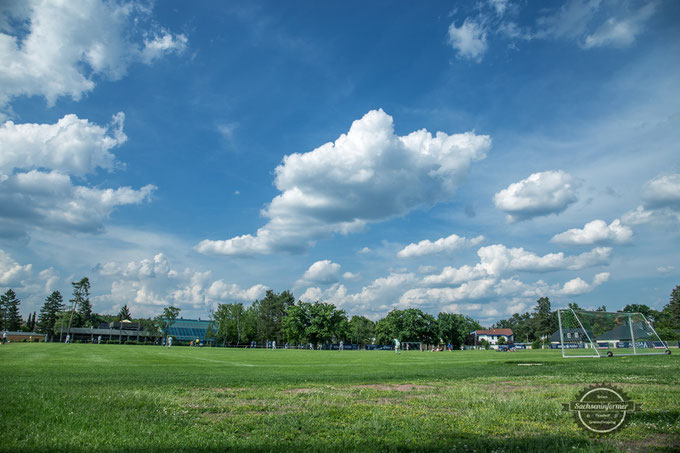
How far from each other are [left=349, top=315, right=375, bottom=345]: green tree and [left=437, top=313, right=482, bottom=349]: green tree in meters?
43.4

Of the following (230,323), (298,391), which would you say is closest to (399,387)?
(298,391)

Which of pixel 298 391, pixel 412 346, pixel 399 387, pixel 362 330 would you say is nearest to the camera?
pixel 298 391

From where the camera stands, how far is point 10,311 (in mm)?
146875

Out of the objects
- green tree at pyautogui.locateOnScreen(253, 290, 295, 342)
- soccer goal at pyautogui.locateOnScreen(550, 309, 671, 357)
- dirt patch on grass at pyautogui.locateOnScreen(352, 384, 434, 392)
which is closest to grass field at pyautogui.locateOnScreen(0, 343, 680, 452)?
dirt patch on grass at pyautogui.locateOnScreen(352, 384, 434, 392)

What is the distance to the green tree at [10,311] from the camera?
141 metres

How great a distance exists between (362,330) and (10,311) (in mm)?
141724

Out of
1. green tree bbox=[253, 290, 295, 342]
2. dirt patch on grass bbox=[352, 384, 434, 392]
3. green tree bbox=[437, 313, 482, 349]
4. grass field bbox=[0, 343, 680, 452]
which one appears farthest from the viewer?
green tree bbox=[253, 290, 295, 342]

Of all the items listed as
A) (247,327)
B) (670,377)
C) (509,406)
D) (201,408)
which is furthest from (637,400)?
(247,327)

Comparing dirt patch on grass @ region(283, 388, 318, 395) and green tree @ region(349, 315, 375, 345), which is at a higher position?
dirt patch on grass @ region(283, 388, 318, 395)

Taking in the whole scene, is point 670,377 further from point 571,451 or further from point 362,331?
point 362,331

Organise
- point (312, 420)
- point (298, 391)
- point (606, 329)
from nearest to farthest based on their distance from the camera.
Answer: point (312, 420)
point (298, 391)
point (606, 329)

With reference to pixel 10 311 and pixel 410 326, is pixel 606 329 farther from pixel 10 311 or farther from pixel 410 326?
pixel 10 311

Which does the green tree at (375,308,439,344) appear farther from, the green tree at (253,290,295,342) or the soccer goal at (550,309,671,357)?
the soccer goal at (550,309,671,357)

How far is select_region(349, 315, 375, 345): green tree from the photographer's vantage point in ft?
513
